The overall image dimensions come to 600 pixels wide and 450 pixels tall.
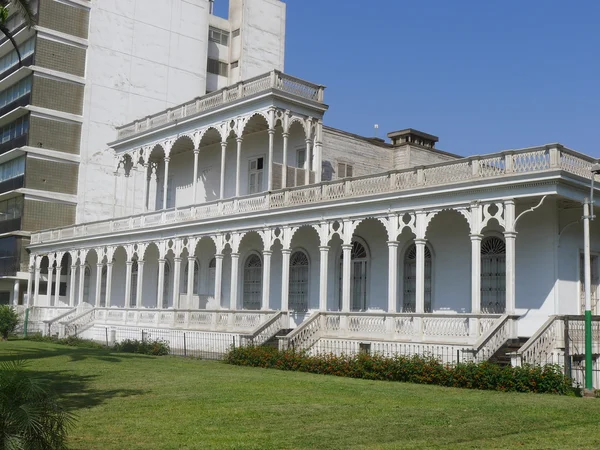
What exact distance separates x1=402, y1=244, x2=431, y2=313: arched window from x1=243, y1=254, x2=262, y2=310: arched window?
28.4ft

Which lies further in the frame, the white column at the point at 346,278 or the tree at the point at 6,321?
the tree at the point at 6,321

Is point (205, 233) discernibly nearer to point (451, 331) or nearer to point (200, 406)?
point (451, 331)

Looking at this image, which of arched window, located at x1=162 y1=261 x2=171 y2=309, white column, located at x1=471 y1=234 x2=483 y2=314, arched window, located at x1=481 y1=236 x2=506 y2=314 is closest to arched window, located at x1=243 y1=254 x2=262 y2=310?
arched window, located at x1=162 y1=261 x2=171 y2=309

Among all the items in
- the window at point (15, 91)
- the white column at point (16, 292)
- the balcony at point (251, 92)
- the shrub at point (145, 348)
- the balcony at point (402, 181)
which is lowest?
the shrub at point (145, 348)

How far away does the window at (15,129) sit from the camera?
1937 inches

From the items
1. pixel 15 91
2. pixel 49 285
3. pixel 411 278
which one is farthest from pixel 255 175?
pixel 15 91

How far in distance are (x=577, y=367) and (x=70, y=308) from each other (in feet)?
103

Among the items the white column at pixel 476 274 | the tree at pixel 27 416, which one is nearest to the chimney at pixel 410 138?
the white column at pixel 476 274

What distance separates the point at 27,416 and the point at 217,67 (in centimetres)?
5411

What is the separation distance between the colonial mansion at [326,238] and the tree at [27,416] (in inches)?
559

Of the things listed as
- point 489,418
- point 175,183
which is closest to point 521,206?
point 489,418

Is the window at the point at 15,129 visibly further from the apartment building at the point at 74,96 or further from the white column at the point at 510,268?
the white column at the point at 510,268

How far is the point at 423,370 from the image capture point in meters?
19.7

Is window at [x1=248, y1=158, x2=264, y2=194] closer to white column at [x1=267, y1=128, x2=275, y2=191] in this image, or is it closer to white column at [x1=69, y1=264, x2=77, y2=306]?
white column at [x1=267, y1=128, x2=275, y2=191]
